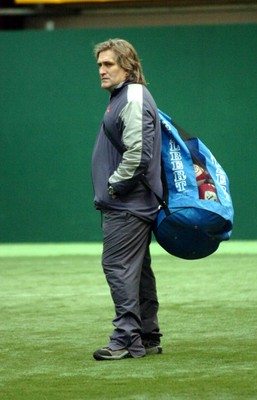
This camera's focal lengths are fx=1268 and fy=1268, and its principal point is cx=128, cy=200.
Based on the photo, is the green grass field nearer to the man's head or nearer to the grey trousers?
the grey trousers

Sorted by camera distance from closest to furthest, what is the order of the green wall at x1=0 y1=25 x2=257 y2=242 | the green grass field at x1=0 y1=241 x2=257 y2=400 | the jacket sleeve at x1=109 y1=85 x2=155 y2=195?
1. the green grass field at x1=0 y1=241 x2=257 y2=400
2. the jacket sleeve at x1=109 y1=85 x2=155 y2=195
3. the green wall at x1=0 y1=25 x2=257 y2=242

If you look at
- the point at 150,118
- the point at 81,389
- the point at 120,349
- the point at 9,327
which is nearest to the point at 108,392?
the point at 81,389

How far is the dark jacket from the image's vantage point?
6.86 meters

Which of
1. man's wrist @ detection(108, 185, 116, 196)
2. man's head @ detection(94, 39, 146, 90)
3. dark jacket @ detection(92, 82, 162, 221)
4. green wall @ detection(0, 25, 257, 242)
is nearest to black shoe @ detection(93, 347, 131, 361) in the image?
dark jacket @ detection(92, 82, 162, 221)

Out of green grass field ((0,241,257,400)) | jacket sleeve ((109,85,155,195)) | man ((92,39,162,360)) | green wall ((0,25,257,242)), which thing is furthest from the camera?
green wall ((0,25,257,242))

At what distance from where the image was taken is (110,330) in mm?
8336

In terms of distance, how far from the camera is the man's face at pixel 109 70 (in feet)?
23.1

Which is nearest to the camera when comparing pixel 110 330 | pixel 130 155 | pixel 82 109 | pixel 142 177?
pixel 130 155

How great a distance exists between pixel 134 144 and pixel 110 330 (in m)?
1.89

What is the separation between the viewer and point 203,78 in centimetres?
1521

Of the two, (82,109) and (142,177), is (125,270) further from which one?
(82,109)

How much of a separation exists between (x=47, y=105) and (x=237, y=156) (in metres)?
2.38

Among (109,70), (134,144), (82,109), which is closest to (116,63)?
(109,70)

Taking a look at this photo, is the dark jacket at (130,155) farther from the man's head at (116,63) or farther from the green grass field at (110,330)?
the green grass field at (110,330)
